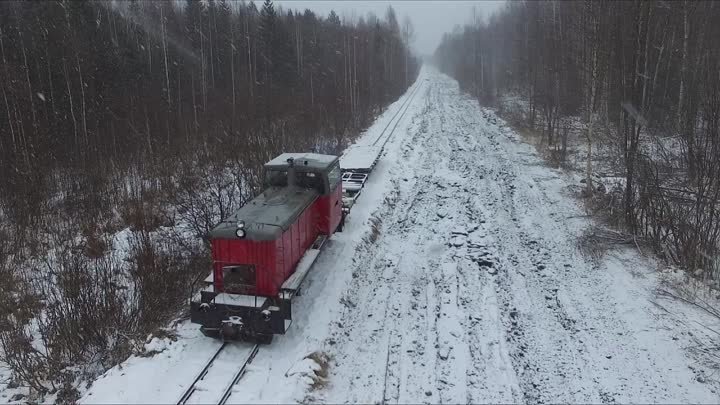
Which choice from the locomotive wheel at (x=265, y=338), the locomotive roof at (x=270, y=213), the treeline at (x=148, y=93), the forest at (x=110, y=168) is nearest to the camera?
the locomotive wheel at (x=265, y=338)

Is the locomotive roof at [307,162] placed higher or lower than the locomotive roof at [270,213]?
higher

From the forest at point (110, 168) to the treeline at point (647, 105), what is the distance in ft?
36.7

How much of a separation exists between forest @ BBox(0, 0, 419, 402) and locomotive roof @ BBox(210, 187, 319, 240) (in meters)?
1.49

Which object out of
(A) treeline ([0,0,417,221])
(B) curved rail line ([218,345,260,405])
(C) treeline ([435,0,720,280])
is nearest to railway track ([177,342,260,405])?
(B) curved rail line ([218,345,260,405])

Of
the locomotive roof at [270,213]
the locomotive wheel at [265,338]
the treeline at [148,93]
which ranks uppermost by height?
the treeline at [148,93]

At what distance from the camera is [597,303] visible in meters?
10.2

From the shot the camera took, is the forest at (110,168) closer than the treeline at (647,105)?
Yes

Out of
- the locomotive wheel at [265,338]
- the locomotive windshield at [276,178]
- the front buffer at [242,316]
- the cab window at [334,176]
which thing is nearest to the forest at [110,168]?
the front buffer at [242,316]

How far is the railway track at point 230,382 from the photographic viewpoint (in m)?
7.29

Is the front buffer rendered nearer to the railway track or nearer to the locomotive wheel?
the locomotive wheel

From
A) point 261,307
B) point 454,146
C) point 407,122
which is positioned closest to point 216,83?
point 407,122

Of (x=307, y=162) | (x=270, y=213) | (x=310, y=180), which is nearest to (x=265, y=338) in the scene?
(x=270, y=213)

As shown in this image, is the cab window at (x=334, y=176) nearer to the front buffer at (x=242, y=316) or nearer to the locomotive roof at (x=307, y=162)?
the locomotive roof at (x=307, y=162)

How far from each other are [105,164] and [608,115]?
26250 millimetres
